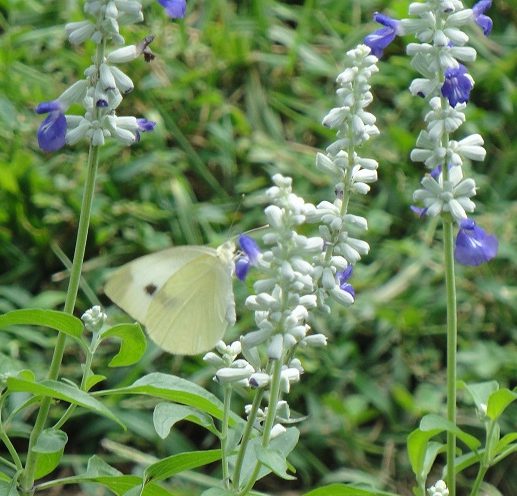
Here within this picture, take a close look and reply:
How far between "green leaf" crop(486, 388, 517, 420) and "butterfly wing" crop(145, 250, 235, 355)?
1.90 feet

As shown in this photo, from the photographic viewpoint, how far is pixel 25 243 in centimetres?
452

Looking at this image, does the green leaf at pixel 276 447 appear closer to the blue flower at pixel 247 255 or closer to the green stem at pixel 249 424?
the green stem at pixel 249 424

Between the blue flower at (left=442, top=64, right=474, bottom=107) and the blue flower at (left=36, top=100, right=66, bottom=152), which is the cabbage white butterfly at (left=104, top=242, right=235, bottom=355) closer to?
the blue flower at (left=36, top=100, right=66, bottom=152)

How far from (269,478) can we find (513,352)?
1.11 meters

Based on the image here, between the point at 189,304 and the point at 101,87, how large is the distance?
642mm

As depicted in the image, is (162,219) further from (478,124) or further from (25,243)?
(478,124)

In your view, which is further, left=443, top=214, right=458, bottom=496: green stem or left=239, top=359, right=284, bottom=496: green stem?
left=443, top=214, right=458, bottom=496: green stem

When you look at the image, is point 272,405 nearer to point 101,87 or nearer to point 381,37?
point 101,87

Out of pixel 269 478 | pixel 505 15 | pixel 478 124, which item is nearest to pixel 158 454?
pixel 269 478

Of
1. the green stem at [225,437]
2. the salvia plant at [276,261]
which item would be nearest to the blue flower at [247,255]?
the salvia plant at [276,261]

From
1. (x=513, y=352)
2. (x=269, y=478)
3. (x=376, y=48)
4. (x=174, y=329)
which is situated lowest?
(x=269, y=478)

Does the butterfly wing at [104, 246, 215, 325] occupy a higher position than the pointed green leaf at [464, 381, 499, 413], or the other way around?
the butterfly wing at [104, 246, 215, 325]

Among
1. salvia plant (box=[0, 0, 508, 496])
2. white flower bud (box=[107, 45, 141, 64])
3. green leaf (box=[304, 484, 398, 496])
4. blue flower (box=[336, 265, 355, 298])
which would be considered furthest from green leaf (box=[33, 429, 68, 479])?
white flower bud (box=[107, 45, 141, 64])

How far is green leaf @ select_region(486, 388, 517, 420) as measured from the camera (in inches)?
82.2
